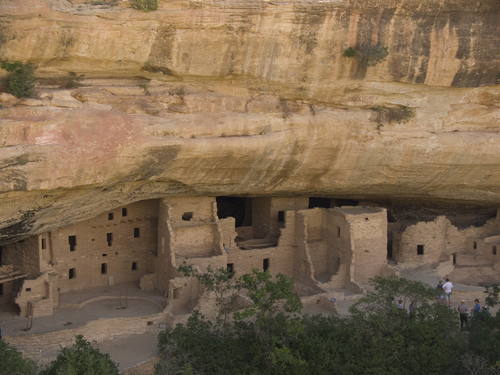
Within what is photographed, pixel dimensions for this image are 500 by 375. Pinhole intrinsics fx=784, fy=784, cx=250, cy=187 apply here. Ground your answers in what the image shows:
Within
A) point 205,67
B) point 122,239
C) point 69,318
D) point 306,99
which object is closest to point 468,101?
point 306,99

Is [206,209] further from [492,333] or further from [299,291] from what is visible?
[492,333]

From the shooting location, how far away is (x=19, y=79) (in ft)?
53.2

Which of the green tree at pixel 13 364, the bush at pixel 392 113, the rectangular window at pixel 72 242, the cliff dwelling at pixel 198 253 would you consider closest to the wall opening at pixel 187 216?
the cliff dwelling at pixel 198 253

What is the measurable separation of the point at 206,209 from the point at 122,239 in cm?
261

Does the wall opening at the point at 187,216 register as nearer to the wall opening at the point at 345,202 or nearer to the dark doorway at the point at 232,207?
the dark doorway at the point at 232,207

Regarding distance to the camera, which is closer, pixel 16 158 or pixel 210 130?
pixel 16 158

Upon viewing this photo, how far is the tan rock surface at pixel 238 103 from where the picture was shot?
16359 mm

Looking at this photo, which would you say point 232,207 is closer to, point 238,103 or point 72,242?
point 72,242

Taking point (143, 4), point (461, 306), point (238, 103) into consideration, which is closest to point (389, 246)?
point (461, 306)

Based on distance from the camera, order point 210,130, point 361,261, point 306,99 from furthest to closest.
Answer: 1. point 361,261
2. point 306,99
3. point 210,130

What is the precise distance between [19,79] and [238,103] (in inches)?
207

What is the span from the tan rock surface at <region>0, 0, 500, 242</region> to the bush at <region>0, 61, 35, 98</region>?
22cm

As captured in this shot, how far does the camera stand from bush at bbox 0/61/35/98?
53.0ft

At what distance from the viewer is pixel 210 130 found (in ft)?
60.6
